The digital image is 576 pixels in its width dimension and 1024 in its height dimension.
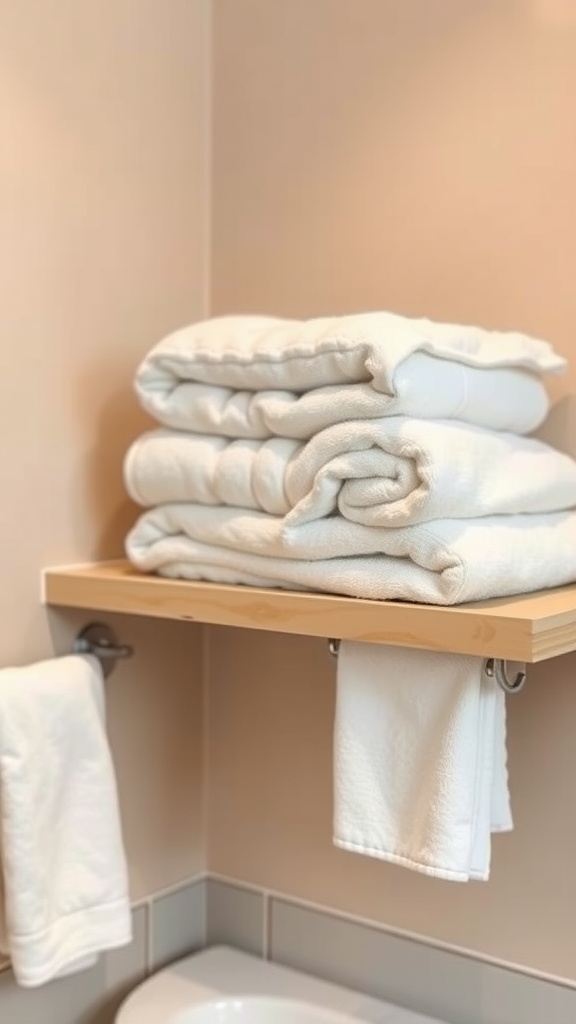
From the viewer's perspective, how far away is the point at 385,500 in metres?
0.90

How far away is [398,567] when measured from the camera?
3.01ft

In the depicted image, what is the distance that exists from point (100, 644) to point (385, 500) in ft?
1.51

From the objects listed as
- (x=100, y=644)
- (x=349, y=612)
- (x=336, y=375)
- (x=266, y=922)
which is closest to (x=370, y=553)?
(x=349, y=612)

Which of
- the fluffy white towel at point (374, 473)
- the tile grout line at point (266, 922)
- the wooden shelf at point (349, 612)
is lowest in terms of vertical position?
the tile grout line at point (266, 922)

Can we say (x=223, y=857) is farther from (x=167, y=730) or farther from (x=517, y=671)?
(x=517, y=671)

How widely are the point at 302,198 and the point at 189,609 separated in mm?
555

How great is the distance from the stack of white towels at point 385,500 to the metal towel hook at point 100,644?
0.53 ft

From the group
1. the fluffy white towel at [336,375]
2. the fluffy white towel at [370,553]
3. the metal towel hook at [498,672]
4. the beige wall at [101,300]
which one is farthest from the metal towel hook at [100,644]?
the metal towel hook at [498,672]

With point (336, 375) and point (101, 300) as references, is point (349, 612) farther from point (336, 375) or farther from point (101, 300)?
point (101, 300)

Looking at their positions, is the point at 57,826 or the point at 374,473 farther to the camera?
the point at 57,826

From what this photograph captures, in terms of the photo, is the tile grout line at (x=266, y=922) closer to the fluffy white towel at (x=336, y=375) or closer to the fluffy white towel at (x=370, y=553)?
the fluffy white towel at (x=370, y=553)

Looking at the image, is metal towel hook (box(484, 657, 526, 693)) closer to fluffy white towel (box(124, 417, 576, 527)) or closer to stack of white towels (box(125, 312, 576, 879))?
stack of white towels (box(125, 312, 576, 879))

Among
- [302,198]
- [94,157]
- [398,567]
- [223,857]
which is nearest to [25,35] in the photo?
[94,157]

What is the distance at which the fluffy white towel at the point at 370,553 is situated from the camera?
0.89 metres
